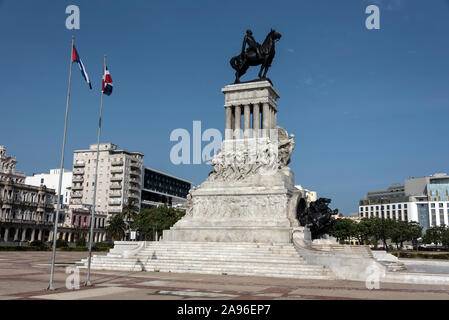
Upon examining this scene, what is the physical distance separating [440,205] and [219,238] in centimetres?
15043

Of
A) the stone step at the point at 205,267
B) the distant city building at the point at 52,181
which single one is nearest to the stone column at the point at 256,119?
the stone step at the point at 205,267

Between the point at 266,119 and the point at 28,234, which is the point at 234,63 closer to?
the point at 266,119

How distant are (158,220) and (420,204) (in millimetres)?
119787

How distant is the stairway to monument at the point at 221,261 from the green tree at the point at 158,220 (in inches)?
2155

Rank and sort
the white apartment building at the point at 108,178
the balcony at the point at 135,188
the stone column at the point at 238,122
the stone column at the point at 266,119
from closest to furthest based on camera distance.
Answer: the stone column at the point at 266,119
the stone column at the point at 238,122
the white apartment building at the point at 108,178
the balcony at the point at 135,188

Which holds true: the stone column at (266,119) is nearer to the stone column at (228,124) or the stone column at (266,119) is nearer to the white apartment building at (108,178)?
the stone column at (228,124)

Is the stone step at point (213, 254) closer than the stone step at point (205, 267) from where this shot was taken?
No

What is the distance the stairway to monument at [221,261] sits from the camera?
80.8ft

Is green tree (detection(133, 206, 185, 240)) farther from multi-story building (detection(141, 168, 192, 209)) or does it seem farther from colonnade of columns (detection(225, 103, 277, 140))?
colonnade of columns (detection(225, 103, 277, 140))

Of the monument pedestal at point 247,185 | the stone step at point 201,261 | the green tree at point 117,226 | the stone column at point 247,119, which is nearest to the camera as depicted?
the stone step at point 201,261

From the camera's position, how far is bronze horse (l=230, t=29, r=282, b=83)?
135ft

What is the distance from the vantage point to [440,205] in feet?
525

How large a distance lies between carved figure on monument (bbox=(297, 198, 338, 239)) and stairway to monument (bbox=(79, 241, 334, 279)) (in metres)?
8.74
